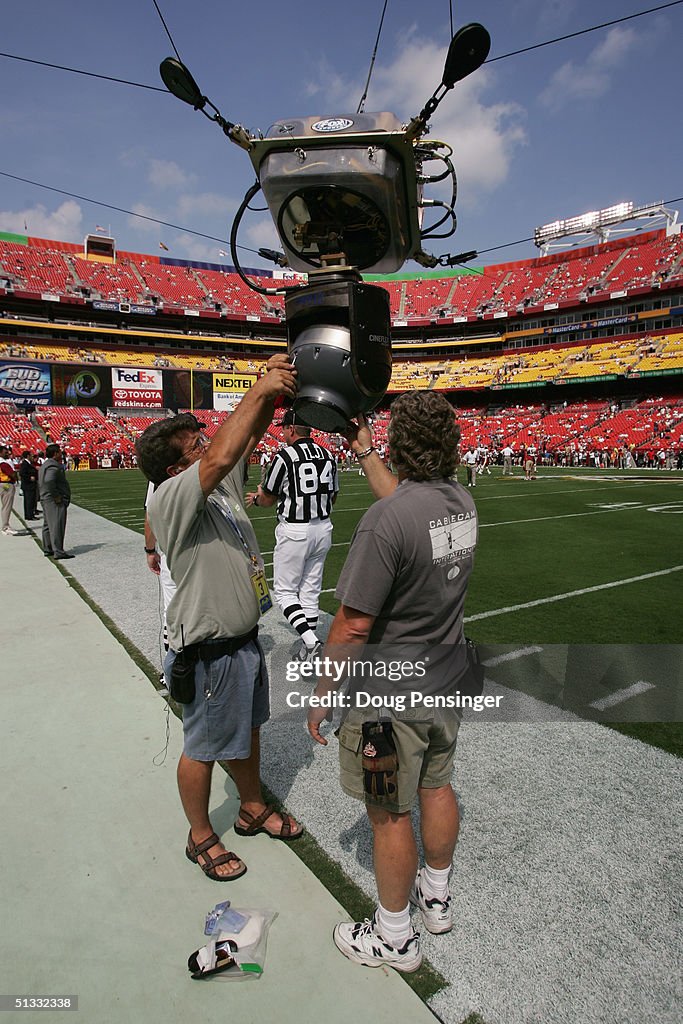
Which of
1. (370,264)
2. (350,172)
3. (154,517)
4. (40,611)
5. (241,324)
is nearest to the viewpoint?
(350,172)

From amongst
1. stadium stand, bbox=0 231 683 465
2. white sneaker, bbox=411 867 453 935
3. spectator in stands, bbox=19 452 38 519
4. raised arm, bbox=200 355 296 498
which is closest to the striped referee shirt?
raised arm, bbox=200 355 296 498

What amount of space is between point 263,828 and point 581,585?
18.3ft

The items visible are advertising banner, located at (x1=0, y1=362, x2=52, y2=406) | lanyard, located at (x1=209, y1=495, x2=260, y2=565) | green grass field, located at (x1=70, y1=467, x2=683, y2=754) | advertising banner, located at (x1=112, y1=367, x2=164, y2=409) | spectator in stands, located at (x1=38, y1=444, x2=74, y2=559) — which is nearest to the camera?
lanyard, located at (x1=209, y1=495, x2=260, y2=565)

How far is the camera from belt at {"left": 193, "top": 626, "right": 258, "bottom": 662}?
231 cm

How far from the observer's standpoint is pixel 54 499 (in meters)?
8.76

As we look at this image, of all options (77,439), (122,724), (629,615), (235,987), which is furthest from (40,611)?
(77,439)

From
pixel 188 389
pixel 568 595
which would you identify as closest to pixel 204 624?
pixel 568 595

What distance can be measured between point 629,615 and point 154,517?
5.17 metres

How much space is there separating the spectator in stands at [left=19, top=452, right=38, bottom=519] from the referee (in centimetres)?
1094

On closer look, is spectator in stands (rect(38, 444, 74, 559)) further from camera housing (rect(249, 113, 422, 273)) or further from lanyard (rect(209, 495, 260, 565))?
camera housing (rect(249, 113, 422, 273))

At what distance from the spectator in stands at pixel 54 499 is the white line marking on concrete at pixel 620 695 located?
790cm

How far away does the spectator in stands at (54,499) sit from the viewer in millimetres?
8742

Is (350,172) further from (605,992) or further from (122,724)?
(122,724)

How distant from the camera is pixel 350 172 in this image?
5.02 feet
